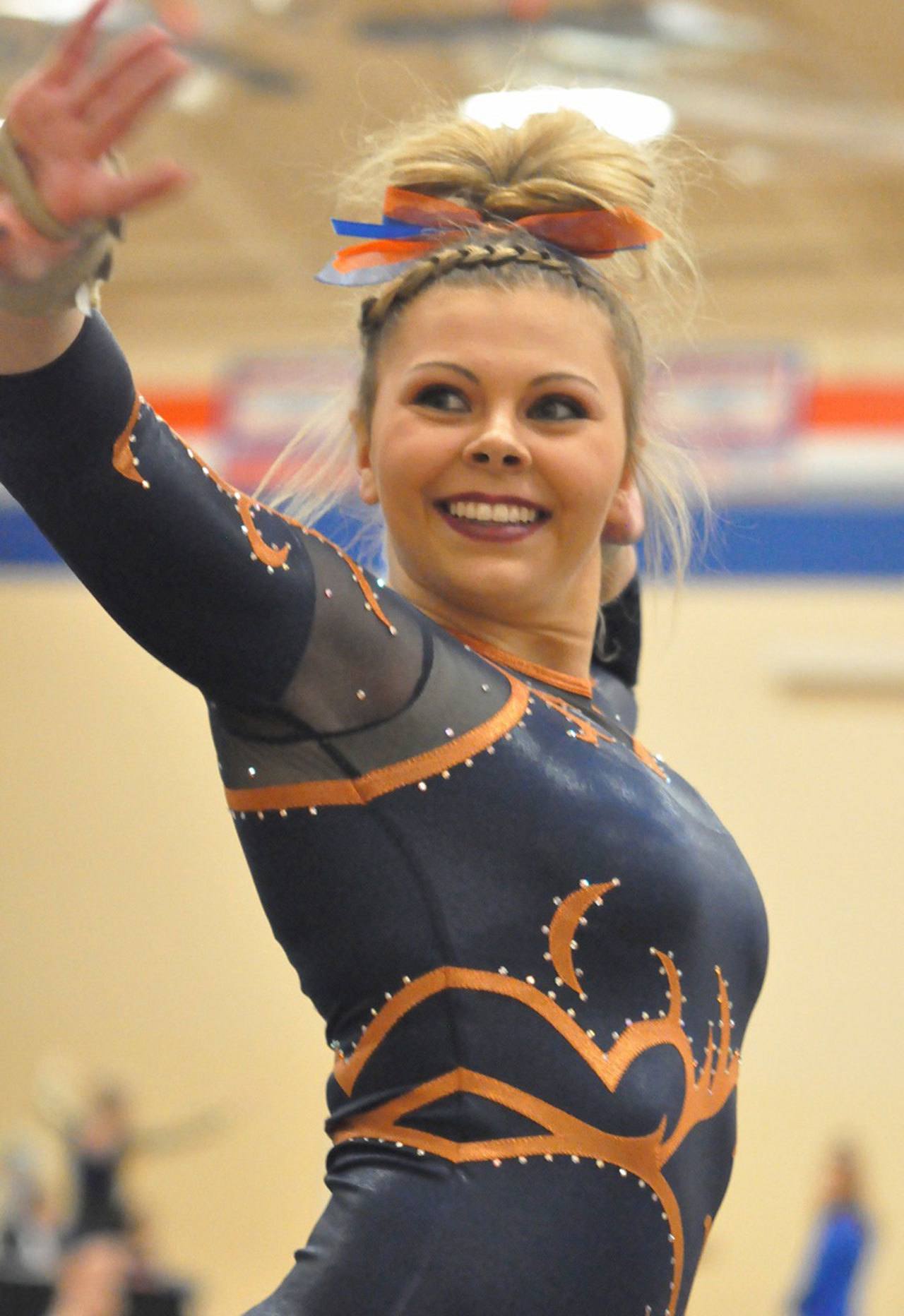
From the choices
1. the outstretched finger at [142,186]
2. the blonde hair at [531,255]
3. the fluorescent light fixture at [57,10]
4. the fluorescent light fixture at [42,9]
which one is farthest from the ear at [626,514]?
the fluorescent light fixture at [42,9]

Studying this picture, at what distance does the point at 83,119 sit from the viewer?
0.99 meters

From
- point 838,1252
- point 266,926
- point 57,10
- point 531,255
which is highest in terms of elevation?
point 57,10

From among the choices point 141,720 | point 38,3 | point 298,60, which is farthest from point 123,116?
point 141,720

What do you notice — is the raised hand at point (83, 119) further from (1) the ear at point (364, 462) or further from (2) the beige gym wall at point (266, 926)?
(2) the beige gym wall at point (266, 926)

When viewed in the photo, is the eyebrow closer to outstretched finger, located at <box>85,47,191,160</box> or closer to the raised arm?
the raised arm

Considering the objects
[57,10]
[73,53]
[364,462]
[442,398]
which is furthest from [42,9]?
[73,53]

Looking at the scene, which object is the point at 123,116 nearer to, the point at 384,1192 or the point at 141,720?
the point at 384,1192

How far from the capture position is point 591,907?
1.22m

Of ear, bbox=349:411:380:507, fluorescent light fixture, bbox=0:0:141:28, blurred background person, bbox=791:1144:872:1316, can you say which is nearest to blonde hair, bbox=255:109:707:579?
ear, bbox=349:411:380:507

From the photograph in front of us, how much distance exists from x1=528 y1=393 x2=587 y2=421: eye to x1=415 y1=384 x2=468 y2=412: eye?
0.17 feet

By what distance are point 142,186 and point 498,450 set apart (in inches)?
16.3

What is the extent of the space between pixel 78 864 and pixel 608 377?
7941 mm

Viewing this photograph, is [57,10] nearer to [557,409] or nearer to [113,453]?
[557,409]

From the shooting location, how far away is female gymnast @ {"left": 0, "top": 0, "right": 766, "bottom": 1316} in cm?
108
